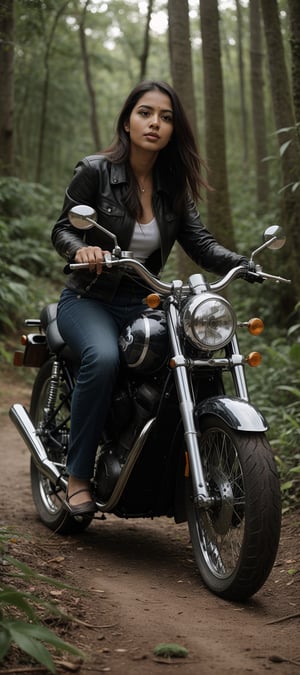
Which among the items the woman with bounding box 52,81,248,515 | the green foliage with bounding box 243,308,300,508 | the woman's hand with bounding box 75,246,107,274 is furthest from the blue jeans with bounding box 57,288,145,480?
the green foliage with bounding box 243,308,300,508

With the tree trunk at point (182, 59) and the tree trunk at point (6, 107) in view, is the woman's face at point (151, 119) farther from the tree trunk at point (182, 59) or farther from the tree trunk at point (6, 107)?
the tree trunk at point (6, 107)

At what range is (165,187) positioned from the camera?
451cm

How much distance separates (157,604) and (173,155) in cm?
234

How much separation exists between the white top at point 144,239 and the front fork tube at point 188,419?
672 millimetres

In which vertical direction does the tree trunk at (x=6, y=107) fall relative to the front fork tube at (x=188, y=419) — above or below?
above

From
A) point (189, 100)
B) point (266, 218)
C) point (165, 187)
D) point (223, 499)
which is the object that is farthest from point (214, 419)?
point (266, 218)

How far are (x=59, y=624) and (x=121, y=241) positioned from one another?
6.60ft

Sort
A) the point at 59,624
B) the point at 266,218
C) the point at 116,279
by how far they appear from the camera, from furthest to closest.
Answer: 1. the point at 266,218
2. the point at 116,279
3. the point at 59,624

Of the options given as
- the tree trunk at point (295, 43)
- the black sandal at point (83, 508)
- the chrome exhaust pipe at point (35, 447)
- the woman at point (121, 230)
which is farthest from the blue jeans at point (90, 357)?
the tree trunk at point (295, 43)

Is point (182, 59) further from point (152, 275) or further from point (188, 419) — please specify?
point (188, 419)

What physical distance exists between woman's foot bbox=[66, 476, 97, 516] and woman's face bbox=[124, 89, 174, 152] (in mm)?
1758

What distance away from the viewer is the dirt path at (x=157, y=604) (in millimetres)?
2785

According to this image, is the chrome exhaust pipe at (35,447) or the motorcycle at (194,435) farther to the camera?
the chrome exhaust pipe at (35,447)

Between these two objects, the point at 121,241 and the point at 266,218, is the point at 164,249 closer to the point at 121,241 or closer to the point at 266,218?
the point at 121,241
